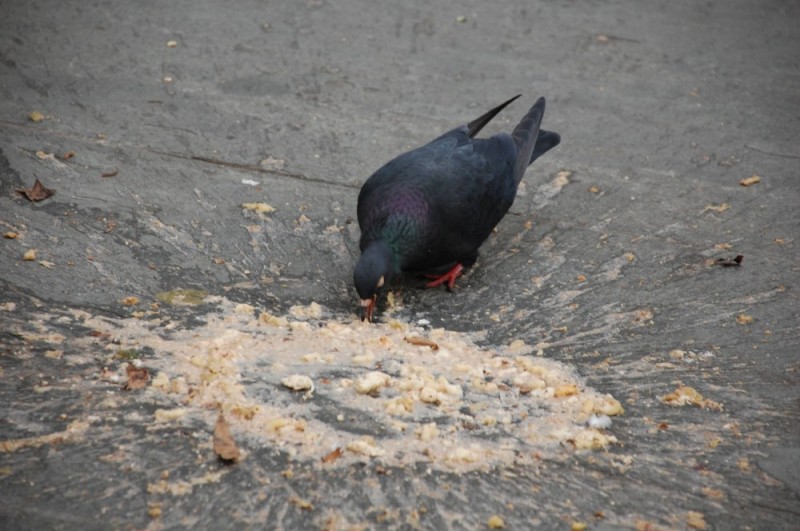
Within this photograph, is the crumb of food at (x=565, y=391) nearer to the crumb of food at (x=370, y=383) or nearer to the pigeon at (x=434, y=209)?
the crumb of food at (x=370, y=383)

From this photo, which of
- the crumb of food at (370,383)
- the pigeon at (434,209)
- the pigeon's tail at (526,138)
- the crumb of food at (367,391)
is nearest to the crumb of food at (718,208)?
the pigeon's tail at (526,138)

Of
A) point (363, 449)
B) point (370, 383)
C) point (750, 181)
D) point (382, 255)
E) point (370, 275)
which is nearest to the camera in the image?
point (363, 449)

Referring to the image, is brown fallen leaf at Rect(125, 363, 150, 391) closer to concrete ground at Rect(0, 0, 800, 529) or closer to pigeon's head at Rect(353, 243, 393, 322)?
concrete ground at Rect(0, 0, 800, 529)

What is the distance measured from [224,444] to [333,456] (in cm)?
35

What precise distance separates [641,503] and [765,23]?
5.91 meters

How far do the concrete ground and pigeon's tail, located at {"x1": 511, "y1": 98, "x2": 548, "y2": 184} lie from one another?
30cm

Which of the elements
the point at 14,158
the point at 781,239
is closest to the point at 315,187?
the point at 14,158

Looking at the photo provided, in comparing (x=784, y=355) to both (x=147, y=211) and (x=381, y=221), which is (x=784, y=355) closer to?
(x=381, y=221)

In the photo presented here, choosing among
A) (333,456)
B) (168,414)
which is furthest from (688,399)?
(168,414)

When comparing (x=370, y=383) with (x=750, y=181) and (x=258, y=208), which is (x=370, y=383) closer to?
(x=258, y=208)

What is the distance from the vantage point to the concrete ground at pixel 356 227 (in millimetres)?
2645

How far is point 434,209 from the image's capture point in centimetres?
414

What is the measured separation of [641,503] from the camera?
2.71 metres

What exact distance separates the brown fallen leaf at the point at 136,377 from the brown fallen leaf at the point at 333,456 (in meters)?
0.73
